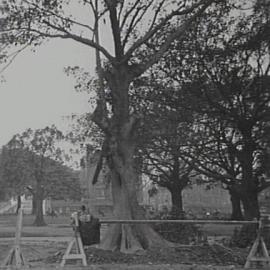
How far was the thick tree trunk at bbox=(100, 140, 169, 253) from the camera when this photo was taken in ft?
52.1

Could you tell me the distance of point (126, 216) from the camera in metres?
16.5

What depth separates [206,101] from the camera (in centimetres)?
2572

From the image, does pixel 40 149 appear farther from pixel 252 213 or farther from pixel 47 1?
pixel 47 1

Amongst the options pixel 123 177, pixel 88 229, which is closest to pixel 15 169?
→ pixel 123 177

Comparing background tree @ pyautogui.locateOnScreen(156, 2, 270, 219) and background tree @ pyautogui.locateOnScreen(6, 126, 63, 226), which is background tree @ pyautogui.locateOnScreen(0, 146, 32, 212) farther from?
background tree @ pyautogui.locateOnScreen(156, 2, 270, 219)

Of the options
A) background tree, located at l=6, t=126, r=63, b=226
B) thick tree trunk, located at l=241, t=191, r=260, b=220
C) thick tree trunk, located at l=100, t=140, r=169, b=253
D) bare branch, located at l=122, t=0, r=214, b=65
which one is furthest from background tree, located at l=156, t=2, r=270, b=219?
background tree, located at l=6, t=126, r=63, b=226

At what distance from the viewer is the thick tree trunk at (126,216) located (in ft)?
52.1

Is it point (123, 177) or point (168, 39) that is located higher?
point (168, 39)

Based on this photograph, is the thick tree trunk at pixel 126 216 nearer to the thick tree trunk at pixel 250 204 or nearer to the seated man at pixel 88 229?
the seated man at pixel 88 229

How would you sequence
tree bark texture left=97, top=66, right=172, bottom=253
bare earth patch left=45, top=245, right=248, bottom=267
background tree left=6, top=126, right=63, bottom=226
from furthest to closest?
background tree left=6, top=126, right=63, bottom=226
tree bark texture left=97, top=66, right=172, bottom=253
bare earth patch left=45, top=245, right=248, bottom=267

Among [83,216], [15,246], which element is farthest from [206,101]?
[15,246]

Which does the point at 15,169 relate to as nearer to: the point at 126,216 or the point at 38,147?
the point at 38,147

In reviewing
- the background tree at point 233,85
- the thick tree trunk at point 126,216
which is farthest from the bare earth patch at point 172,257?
the background tree at point 233,85

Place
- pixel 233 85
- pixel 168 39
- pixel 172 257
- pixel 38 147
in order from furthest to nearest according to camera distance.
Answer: pixel 38 147
pixel 233 85
pixel 168 39
pixel 172 257
